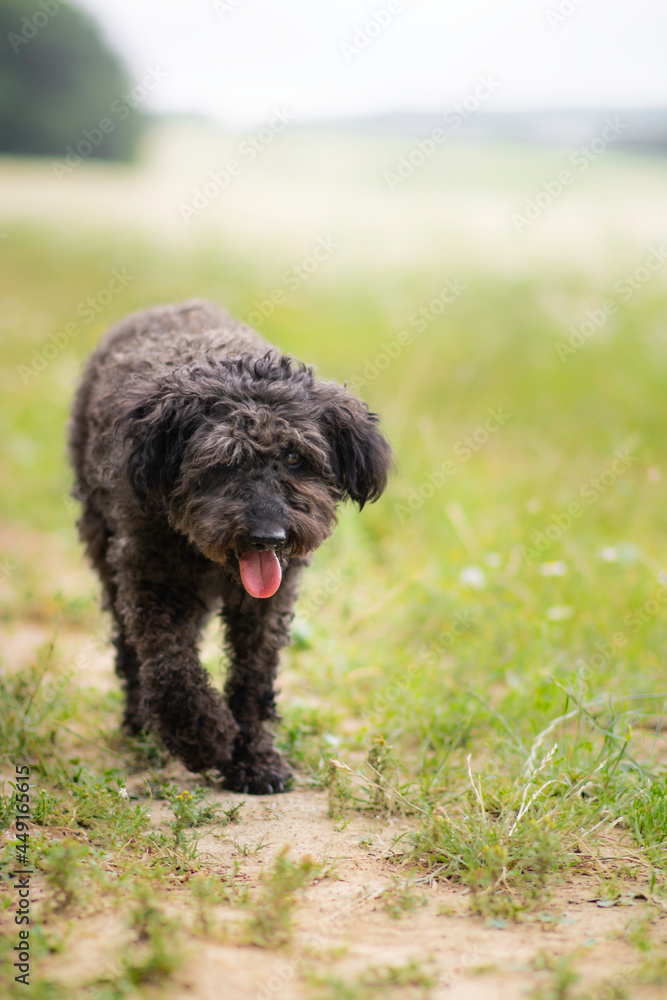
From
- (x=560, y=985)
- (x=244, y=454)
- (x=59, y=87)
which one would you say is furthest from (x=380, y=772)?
(x=59, y=87)

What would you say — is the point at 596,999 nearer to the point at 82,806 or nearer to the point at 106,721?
the point at 82,806

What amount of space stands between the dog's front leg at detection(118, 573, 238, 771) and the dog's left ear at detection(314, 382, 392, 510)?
84 cm

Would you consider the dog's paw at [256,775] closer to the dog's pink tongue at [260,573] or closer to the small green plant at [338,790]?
the small green plant at [338,790]

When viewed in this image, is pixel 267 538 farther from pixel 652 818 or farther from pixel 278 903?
pixel 652 818

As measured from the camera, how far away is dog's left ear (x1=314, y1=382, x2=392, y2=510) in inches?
149

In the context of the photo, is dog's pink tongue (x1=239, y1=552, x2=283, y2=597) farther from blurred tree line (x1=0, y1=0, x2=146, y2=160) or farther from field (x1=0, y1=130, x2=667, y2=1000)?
blurred tree line (x1=0, y1=0, x2=146, y2=160)

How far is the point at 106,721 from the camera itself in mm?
4598

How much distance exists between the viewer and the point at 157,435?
3.57 meters

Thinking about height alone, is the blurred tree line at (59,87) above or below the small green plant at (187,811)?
above

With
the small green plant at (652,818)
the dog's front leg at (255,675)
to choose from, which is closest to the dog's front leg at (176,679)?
the dog's front leg at (255,675)

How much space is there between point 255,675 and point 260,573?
794mm

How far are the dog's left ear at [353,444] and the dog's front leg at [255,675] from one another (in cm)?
46

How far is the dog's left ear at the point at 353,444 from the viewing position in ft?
12.4

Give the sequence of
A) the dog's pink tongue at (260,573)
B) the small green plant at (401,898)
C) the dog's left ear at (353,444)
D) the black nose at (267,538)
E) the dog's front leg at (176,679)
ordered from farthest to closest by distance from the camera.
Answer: the dog's left ear at (353,444) < the dog's front leg at (176,679) < the dog's pink tongue at (260,573) < the black nose at (267,538) < the small green plant at (401,898)
